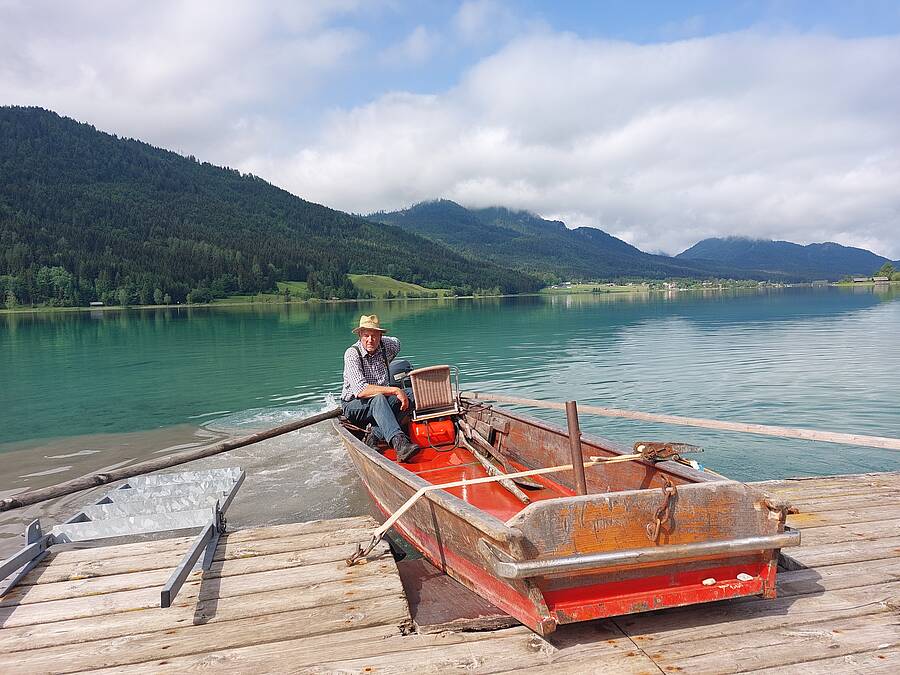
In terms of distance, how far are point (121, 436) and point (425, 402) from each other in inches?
432

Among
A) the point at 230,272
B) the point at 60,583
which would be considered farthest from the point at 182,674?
the point at 230,272

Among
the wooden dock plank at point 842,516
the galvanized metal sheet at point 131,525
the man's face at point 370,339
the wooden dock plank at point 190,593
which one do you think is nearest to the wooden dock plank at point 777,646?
the wooden dock plank at point 842,516

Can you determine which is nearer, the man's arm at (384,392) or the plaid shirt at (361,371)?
the man's arm at (384,392)

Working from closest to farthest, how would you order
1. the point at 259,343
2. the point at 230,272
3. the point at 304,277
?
the point at 259,343 < the point at 230,272 < the point at 304,277

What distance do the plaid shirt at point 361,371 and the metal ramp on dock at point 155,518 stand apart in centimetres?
222

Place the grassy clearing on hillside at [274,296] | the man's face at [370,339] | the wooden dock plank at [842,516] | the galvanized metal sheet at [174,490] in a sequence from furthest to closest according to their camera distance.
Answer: the grassy clearing on hillside at [274,296] < the man's face at [370,339] < the galvanized metal sheet at [174,490] < the wooden dock plank at [842,516]

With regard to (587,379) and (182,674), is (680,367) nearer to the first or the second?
(587,379)

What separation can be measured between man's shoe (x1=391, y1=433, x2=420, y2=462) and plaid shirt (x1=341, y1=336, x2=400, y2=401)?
43.0 inches

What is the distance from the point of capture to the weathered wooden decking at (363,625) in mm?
3590

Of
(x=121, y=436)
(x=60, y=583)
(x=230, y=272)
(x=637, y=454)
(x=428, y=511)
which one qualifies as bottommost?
(x=121, y=436)

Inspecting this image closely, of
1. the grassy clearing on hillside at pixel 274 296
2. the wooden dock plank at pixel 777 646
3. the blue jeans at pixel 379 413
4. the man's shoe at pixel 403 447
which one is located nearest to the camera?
the wooden dock plank at pixel 777 646

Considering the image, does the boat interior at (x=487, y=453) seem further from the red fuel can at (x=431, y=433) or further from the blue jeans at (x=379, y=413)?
the blue jeans at (x=379, y=413)

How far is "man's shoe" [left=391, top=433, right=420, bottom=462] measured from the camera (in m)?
7.92

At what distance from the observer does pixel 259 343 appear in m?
42.9
